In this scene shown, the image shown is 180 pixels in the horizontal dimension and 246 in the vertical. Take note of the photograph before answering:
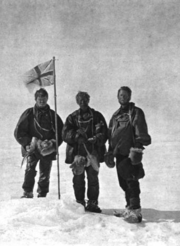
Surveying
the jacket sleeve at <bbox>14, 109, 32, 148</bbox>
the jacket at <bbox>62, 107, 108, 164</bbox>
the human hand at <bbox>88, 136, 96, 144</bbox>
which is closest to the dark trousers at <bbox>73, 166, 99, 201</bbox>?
the jacket at <bbox>62, 107, 108, 164</bbox>

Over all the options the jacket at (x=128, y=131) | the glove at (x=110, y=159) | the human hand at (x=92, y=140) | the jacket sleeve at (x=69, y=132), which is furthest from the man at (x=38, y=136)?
the jacket at (x=128, y=131)

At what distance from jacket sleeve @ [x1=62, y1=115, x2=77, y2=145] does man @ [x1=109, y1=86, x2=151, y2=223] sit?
1.97 feet

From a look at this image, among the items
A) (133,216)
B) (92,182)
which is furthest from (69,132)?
(133,216)

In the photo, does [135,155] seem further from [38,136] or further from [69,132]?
[38,136]

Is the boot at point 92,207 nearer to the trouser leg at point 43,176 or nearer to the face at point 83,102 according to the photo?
the trouser leg at point 43,176

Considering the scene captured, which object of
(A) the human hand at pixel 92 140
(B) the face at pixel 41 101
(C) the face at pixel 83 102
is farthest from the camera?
(B) the face at pixel 41 101

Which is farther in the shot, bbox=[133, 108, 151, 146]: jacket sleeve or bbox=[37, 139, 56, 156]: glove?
bbox=[37, 139, 56, 156]: glove

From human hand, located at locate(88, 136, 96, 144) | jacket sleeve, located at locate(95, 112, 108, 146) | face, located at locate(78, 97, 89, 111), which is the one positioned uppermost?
face, located at locate(78, 97, 89, 111)

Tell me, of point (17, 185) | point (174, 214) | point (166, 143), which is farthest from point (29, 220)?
point (166, 143)

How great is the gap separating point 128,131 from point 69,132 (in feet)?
3.05

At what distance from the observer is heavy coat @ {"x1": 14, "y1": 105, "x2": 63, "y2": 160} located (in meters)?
6.16

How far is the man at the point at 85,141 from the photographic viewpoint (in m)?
5.65

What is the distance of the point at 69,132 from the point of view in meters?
5.66

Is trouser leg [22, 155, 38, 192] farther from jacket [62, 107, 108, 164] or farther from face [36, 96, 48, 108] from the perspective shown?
face [36, 96, 48, 108]
